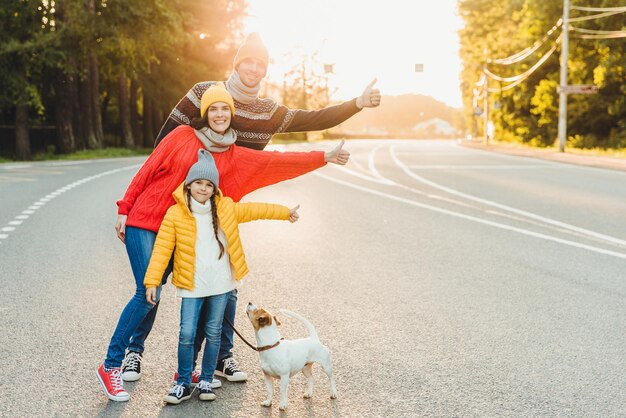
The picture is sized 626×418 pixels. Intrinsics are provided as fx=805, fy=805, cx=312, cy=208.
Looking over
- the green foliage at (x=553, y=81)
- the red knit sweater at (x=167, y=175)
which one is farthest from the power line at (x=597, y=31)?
the red knit sweater at (x=167, y=175)

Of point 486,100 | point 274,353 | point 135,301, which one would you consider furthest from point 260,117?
point 486,100

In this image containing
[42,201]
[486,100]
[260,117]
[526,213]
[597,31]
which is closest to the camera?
[260,117]

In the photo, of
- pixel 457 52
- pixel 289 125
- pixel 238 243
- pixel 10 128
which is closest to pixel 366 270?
pixel 289 125

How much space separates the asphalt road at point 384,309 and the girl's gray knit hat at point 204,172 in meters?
1.20

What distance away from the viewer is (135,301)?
14.9ft

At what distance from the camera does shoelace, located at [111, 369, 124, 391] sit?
4.37 m

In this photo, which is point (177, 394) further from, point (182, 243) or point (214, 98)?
point (214, 98)

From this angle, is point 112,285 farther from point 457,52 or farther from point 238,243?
point 457,52

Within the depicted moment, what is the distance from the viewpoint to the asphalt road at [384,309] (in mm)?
4379

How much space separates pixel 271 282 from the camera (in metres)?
7.58

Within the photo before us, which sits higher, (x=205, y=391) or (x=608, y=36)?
(x=608, y=36)

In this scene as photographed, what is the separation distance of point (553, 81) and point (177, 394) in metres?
47.9

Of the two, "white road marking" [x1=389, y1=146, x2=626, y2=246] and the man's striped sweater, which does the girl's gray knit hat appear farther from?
"white road marking" [x1=389, y1=146, x2=626, y2=246]

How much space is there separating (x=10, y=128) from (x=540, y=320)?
36889 millimetres
